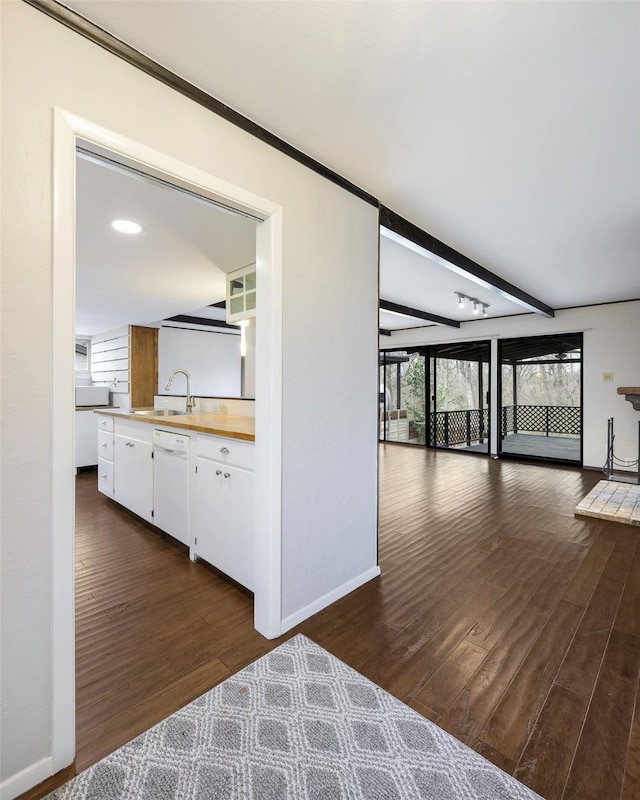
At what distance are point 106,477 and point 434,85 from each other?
13.6ft

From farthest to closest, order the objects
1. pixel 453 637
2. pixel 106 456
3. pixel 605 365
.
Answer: pixel 605 365 → pixel 106 456 → pixel 453 637

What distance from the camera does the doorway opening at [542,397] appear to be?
6038 mm

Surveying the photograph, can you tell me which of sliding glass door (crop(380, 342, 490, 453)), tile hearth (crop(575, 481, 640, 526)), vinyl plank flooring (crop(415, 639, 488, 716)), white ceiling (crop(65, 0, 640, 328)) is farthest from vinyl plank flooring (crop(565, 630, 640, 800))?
sliding glass door (crop(380, 342, 490, 453))

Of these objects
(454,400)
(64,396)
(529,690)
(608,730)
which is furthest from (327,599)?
(454,400)

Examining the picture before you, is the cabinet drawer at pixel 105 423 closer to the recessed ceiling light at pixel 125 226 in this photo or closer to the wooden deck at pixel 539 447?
the recessed ceiling light at pixel 125 226

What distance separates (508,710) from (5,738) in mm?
1648

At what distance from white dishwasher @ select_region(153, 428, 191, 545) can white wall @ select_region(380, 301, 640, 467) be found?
573cm

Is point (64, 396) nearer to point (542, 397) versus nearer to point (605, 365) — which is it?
point (605, 365)

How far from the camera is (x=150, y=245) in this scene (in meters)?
2.94

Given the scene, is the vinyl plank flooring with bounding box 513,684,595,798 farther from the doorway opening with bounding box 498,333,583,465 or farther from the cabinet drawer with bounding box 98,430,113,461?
the doorway opening with bounding box 498,333,583,465

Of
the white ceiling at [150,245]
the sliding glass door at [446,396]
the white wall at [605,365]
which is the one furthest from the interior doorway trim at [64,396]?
the sliding glass door at [446,396]

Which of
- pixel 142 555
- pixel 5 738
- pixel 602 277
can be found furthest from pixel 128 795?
pixel 602 277

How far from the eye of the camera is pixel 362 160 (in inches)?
78.8

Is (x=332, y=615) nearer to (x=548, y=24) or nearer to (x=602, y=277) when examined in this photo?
(x=548, y=24)
